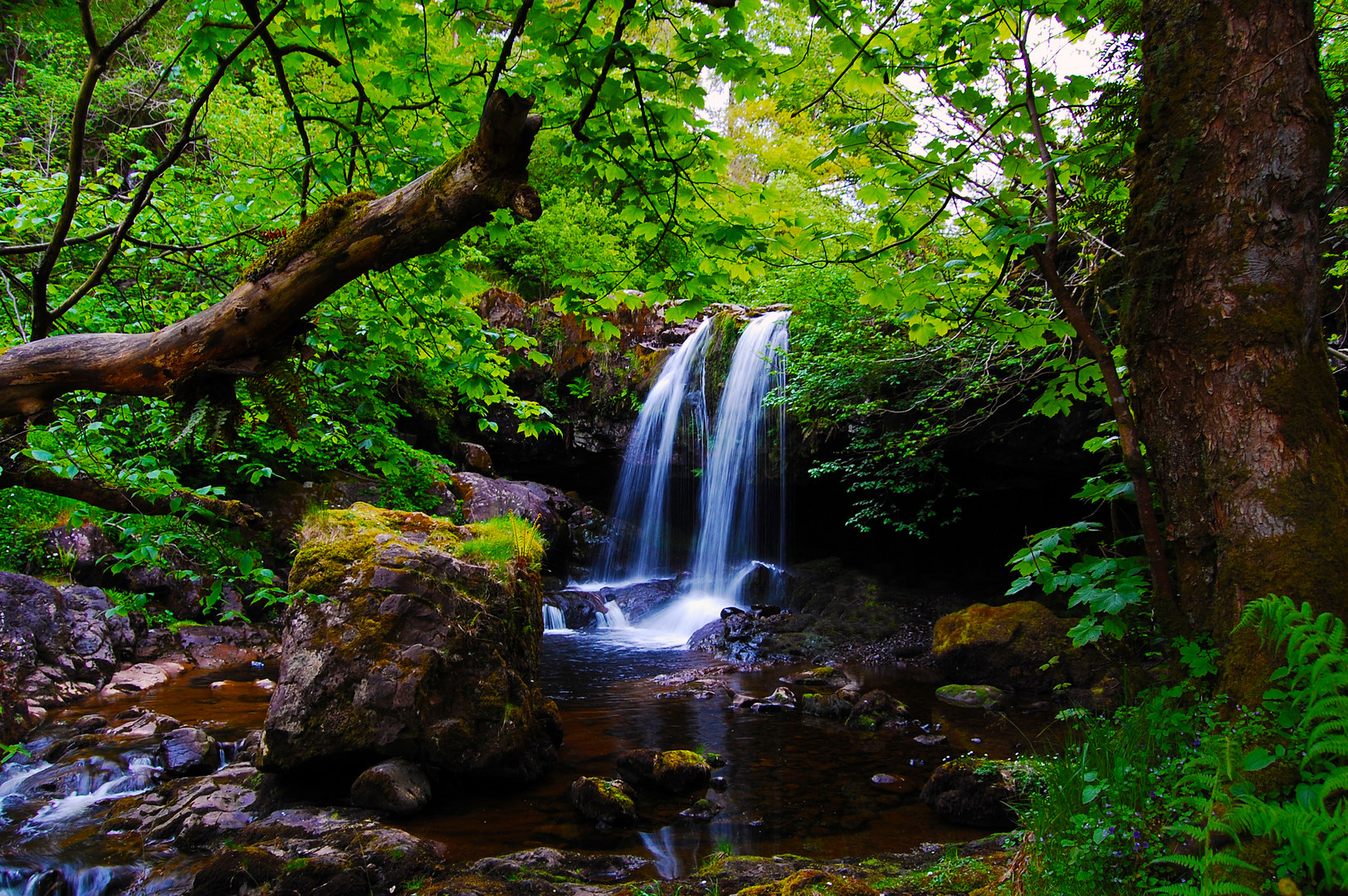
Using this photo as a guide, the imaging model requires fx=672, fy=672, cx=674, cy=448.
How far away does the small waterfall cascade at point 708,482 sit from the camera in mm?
13602

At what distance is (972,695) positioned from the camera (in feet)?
26.6

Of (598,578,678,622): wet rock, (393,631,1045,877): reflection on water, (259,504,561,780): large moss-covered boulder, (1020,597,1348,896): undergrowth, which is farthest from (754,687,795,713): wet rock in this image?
(1020,597,1348,896): undergrowth

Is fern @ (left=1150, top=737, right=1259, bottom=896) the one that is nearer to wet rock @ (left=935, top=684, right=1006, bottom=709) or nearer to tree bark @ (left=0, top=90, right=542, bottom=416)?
tree bark @ (left=0, top=90, right=542, bottom=416)

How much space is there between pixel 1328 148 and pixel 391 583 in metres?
5.79

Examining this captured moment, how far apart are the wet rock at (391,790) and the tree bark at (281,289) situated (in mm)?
3688

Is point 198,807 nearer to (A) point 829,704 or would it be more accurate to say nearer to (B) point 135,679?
(B) point 135,679

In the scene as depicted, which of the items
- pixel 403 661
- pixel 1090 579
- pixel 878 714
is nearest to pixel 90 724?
pixel 403 661

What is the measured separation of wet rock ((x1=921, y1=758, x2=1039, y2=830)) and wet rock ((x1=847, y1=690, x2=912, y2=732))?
2027mm

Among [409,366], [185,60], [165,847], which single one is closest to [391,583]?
[165,847]

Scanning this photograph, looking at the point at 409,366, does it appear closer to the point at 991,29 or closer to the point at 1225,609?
the point at 991,29

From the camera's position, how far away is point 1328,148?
2.09m

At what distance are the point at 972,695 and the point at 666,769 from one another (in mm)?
4559

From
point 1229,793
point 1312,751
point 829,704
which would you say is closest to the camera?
point 1312,751

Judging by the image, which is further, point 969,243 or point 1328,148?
point 969,243
